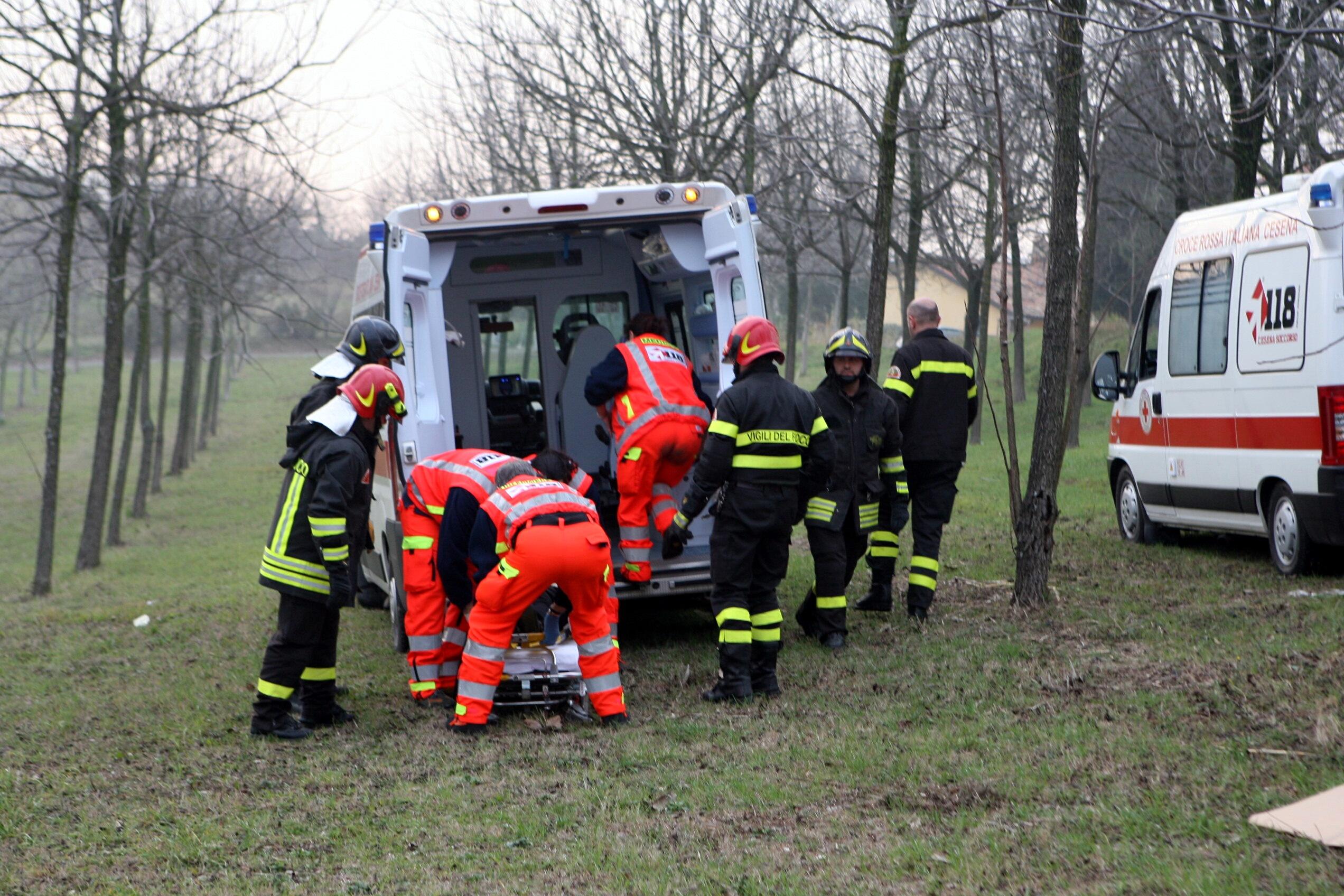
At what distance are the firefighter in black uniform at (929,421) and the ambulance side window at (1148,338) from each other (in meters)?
2.79

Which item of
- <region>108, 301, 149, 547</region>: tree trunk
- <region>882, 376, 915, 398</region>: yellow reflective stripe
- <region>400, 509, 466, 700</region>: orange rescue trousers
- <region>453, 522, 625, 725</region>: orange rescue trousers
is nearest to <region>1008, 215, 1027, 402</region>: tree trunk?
<region>882, 376, 915, 398</region>: yellow reflective stripe

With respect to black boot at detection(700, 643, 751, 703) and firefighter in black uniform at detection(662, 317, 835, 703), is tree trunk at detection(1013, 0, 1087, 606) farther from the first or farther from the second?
black boot at detection(700, 643, 751, 703)

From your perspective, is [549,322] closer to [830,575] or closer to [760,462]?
[830,575]

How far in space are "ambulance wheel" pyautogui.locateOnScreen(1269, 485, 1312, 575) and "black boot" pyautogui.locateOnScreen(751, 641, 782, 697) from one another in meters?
3.94

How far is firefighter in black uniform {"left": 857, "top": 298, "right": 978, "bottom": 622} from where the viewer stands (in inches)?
306

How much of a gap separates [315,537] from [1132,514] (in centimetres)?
731

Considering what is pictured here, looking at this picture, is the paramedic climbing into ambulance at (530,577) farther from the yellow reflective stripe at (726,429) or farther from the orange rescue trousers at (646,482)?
the orange rescue trousers at (646,482)

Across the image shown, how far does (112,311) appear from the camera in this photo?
47.3 feet

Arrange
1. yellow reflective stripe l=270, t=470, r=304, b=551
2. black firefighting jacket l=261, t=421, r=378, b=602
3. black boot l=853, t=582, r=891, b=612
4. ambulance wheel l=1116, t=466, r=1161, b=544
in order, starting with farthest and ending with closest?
ambulance wheel l=1116, t=466, r=1161, b=544
black boot l=853, t=582, r=891, b=612
yellow reflective stripe l=270, t=470, r=304, b=551
black firefighting jacket l=261, t=421, r=378, b=602

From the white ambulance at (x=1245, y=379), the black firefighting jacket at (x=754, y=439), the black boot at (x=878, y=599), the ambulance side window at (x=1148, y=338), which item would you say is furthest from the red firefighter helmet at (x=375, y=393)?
the ambulance side window at (x=1148, y=338)

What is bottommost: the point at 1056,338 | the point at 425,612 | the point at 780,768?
the point at 780,768

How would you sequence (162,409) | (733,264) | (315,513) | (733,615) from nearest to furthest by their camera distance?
(315,513), (733,615), (733,264), (162,409)

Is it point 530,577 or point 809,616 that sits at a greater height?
point 530,577

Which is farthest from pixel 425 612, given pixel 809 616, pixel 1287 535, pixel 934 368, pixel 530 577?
pixel 1287 535
